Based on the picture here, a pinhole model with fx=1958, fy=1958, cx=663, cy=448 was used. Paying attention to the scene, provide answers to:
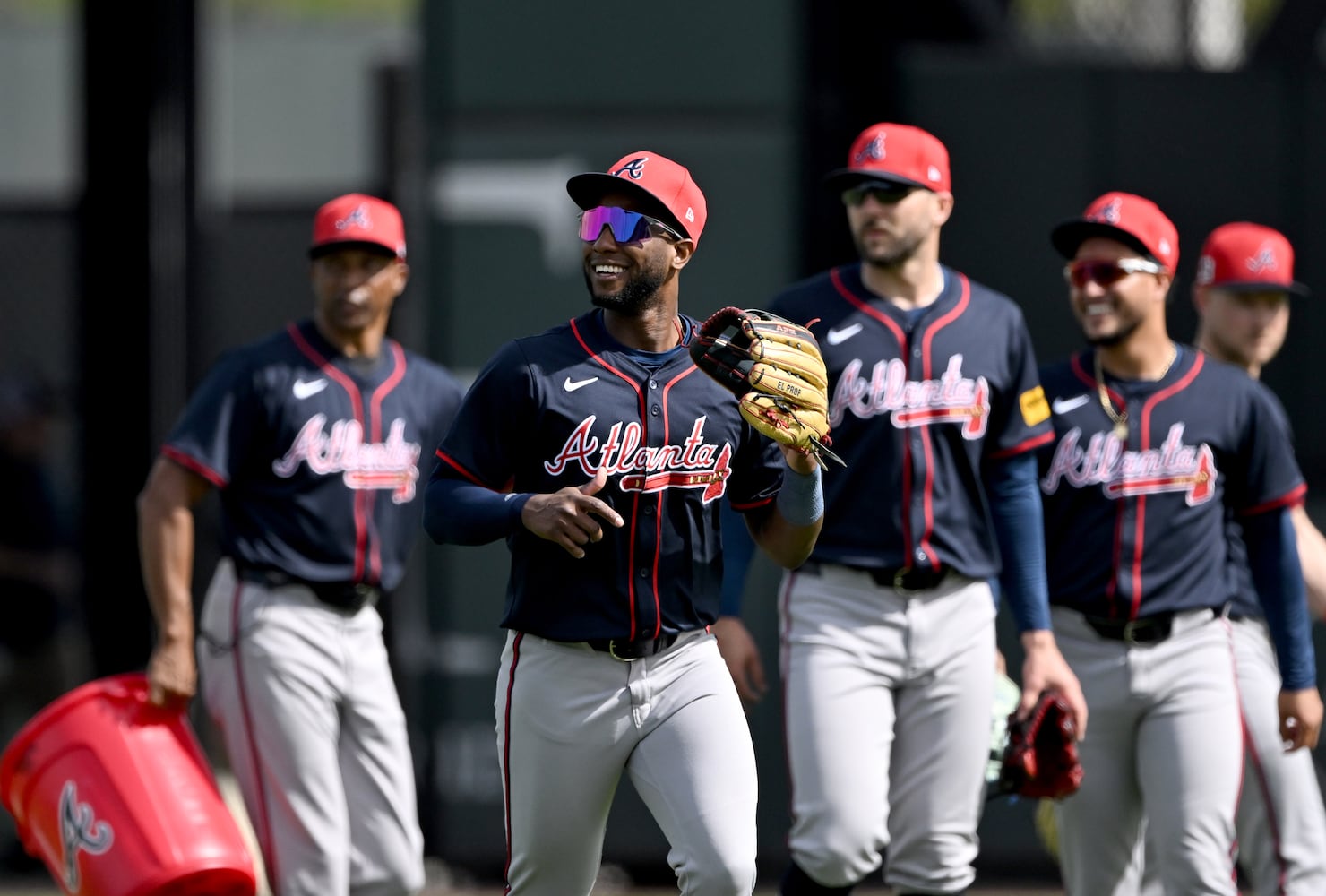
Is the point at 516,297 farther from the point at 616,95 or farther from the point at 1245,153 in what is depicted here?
the point at 1245,153

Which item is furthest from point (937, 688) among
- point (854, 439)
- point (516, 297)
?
point (516, 297)

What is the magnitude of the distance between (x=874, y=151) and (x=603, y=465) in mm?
1398

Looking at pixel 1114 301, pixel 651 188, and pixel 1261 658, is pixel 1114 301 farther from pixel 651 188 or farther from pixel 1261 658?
pixel 651 188

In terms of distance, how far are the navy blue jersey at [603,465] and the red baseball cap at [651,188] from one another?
299 millimetres

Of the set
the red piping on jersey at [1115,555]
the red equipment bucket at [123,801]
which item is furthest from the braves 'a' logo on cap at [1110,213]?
the red equipment bucket at [123,801]

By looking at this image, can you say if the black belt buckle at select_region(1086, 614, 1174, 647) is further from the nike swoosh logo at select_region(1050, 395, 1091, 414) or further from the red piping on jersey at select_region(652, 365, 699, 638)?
the red piping on jersey at select_region(652, 365, 699, 638)

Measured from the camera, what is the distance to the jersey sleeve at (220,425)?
5160 millimetres

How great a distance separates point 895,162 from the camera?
16.2ft

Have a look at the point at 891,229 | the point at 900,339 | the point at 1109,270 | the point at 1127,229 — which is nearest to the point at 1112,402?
the point at 1109,270

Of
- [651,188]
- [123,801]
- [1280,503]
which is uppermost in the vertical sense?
[651,188]

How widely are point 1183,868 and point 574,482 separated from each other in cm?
198

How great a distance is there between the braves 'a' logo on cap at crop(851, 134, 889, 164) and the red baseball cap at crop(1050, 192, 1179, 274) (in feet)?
2.04

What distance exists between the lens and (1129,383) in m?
5.28

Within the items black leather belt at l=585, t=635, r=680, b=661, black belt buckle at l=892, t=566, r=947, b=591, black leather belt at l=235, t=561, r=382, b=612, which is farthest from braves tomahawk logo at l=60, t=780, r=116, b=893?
black belt buckle at l=892, t=566, r=947, b=591
